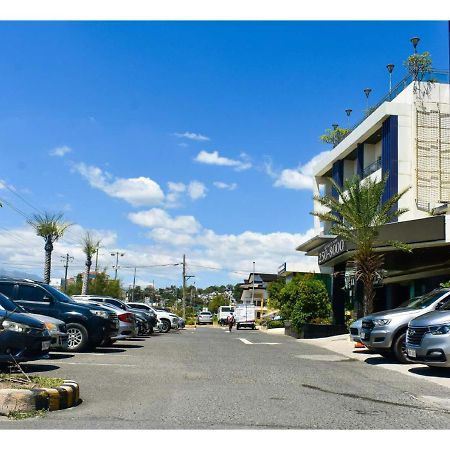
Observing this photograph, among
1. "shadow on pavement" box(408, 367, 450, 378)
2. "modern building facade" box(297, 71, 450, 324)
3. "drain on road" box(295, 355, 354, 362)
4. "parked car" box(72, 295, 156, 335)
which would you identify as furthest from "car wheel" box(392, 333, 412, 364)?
"modern building facade" box(297, 71, 450, 324)

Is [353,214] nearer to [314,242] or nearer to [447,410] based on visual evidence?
[447,410]

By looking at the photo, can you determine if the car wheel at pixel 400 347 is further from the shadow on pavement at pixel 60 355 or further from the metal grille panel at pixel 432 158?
the metal grille panel at pixel 432 158

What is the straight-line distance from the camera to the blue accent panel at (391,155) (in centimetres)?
3225

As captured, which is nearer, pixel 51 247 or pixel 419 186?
pixel 419 186

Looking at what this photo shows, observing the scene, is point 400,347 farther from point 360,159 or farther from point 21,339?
point 360,159

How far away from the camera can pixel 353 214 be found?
77.3ft

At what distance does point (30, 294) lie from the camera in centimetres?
1548

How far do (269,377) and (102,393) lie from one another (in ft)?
11.5

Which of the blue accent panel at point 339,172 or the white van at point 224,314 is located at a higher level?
the blue accent panel at point 339,172

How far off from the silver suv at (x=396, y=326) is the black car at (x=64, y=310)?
6.76 m

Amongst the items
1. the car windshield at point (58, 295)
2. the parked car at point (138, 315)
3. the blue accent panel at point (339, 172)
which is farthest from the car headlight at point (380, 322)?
the blue accent panel at point (339, 172)

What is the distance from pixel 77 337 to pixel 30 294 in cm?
163

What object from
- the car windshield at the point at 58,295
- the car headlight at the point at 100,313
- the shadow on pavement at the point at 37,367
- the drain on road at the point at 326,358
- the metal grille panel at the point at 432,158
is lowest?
the drain on road at the point at 326,358
